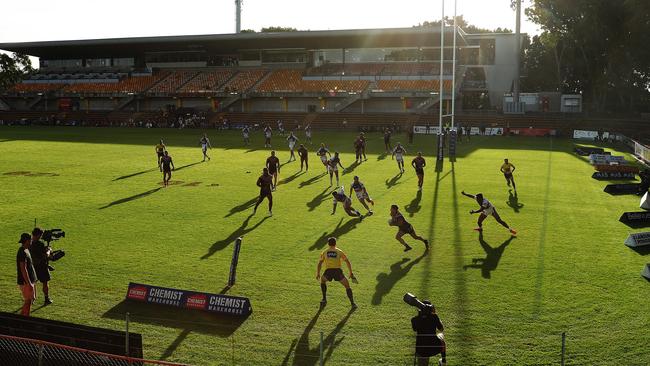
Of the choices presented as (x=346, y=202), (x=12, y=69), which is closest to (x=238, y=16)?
(x=12, y=69)

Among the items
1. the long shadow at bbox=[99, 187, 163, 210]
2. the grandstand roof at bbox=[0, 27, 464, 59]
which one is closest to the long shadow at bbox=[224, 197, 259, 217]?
the long shadow at bbox=[99, 187, 163, 210]

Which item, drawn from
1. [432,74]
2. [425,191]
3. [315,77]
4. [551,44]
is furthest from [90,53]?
[425,191]

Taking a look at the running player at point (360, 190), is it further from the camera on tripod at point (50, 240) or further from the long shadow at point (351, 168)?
the long shadow at point (351, 168)

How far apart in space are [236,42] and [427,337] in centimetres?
7440

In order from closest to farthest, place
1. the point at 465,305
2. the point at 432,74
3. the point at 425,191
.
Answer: the point at 465,305 → the point at 425,191 → the point at 432,74

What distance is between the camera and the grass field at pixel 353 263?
1062cm

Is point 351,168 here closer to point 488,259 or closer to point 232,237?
point 232,237

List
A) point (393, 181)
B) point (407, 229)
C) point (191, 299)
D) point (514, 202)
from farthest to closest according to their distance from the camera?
point (393, 181) → point (514, 202) → point (407, 229) → point (191, 299)

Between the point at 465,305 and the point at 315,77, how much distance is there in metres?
67.1

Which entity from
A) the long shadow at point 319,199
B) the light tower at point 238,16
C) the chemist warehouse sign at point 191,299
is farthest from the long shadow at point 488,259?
the light tower at point 238,16

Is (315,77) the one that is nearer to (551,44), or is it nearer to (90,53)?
(551,44)

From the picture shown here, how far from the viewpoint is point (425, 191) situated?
26.5 meters

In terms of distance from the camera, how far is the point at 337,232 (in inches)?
739

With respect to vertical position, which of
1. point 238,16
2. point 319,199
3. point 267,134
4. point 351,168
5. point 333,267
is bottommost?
point 319,199
